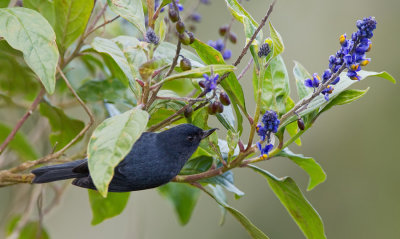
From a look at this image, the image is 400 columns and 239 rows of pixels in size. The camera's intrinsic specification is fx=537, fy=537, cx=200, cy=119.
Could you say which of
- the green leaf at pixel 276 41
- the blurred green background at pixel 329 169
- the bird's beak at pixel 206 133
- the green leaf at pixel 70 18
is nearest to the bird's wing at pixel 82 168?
the bird's beak at pixel 206 133

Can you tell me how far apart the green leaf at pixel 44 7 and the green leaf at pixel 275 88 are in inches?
33.8

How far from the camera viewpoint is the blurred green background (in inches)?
197

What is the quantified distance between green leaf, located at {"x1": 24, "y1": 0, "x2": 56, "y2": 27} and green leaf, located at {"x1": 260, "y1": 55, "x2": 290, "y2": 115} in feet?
2.82

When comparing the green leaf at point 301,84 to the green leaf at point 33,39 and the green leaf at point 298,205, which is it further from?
the green leaf at point 33,39

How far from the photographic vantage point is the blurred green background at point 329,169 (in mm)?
4996

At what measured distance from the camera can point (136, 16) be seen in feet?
5.90

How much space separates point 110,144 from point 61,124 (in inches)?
38.2

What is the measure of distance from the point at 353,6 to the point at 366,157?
1.54m

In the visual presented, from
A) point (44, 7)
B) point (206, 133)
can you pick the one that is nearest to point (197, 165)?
point (206, 133)

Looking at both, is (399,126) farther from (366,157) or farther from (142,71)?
(142,71)

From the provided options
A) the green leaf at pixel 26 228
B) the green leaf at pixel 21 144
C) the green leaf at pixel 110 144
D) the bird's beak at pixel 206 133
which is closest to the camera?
the green leaf at pixel 110 144

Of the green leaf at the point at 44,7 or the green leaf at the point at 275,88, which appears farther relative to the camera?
the green leaf at the point at 44,7

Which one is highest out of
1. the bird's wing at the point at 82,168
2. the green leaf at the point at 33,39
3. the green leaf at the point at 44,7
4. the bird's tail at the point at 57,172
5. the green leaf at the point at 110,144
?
the green leaf at the point at 33,39

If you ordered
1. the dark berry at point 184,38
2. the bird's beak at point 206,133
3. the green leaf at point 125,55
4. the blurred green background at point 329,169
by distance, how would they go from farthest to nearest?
1. the blurred green background at point 329,169
2. the bird's beak at point 206,133
3. the green leaf at point 125,55
4. the dark berry at point 184,38
